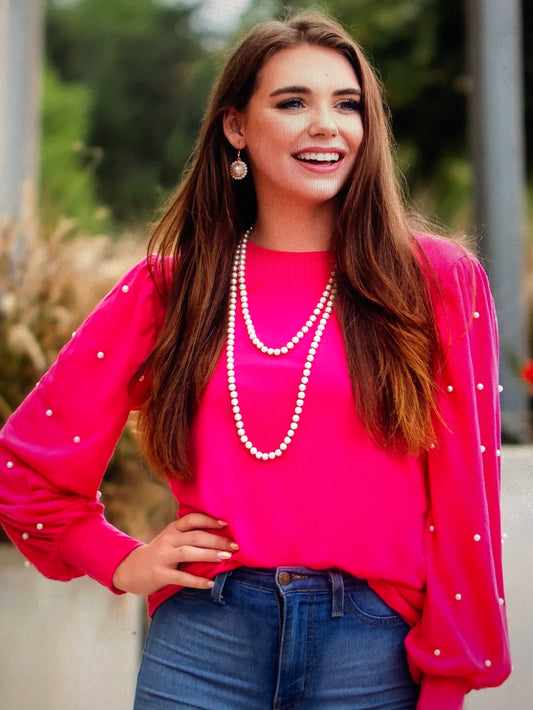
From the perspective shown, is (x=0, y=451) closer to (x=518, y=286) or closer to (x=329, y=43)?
(x=329, y=43)

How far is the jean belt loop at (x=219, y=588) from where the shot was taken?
1.72 meters

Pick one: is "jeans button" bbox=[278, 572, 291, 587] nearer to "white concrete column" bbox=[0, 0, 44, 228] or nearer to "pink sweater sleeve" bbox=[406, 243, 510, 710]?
"pink sweater sleeve" bbox=[406, 243, 510, 710]

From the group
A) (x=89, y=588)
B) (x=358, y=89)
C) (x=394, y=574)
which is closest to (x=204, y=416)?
(x=394, y=574)

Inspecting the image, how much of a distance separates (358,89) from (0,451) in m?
0.99

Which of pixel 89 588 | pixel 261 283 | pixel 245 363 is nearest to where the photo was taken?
pixel 245 363

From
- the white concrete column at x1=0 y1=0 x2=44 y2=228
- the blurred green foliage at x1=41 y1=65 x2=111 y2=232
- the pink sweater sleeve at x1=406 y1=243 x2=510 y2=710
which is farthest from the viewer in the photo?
the blurred green foliage at x1=41 y1=65 x2=111 y2=232

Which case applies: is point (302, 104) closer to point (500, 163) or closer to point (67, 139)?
point (500, 163)

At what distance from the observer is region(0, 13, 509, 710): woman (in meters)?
1.66

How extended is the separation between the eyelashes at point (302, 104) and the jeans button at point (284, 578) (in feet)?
2.79

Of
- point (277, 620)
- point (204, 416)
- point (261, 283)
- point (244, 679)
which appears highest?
point (261, 283)

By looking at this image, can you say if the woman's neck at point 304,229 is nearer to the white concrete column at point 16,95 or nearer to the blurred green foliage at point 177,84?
the white concrete column at point 16,95

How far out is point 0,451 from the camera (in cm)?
197

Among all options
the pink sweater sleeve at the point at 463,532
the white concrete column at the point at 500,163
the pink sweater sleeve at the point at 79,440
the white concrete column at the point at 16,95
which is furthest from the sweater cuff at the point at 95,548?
the white concrete column at the point at 16,95

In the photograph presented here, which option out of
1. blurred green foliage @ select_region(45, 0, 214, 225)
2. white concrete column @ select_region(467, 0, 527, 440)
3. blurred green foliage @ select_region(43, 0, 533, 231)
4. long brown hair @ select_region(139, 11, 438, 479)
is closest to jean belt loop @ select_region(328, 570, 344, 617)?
long brown hair @ select_region(139, 11, 438, 479)
